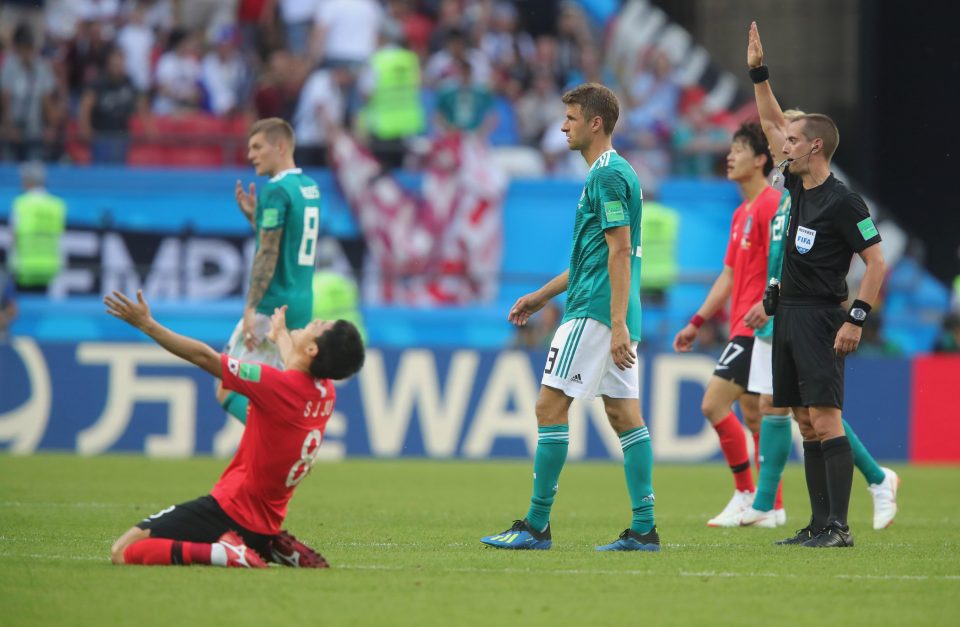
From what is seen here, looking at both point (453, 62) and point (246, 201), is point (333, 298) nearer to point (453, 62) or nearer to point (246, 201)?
point (453, 62)

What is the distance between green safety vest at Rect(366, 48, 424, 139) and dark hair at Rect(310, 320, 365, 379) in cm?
1262

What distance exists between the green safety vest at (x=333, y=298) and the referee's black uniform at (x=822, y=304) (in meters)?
8.94

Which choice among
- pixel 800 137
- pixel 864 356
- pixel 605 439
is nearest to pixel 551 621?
pixel 800 137

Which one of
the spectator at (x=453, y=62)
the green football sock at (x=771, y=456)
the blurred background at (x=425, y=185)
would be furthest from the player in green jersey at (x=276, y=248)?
the spectator at (x=453, y=62)

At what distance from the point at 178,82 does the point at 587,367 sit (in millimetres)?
13523

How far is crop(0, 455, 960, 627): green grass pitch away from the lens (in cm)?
552

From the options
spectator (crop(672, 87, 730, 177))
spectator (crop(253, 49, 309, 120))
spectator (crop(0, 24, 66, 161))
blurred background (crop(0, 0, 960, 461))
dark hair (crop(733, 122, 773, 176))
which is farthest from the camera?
spectator (crop(0, 24, 66, 161))

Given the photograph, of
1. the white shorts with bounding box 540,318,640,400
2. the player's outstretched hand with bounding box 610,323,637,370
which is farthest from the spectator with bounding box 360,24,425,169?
the player's outstretched hand with bounding box 610,323,637,370

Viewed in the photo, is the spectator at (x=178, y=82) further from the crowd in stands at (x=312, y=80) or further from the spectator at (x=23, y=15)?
the spectator at (x=23, y=15)

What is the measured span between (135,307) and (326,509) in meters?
4.19

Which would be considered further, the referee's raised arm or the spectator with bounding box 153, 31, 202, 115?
the spectator with bounding box 153, 31, 202, 115

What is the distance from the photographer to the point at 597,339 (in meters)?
7.49

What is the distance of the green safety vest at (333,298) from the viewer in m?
16.5

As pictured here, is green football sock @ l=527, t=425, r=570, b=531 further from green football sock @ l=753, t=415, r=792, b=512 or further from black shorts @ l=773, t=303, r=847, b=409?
green football sock @ l=753, t=415, r=792, b=512
